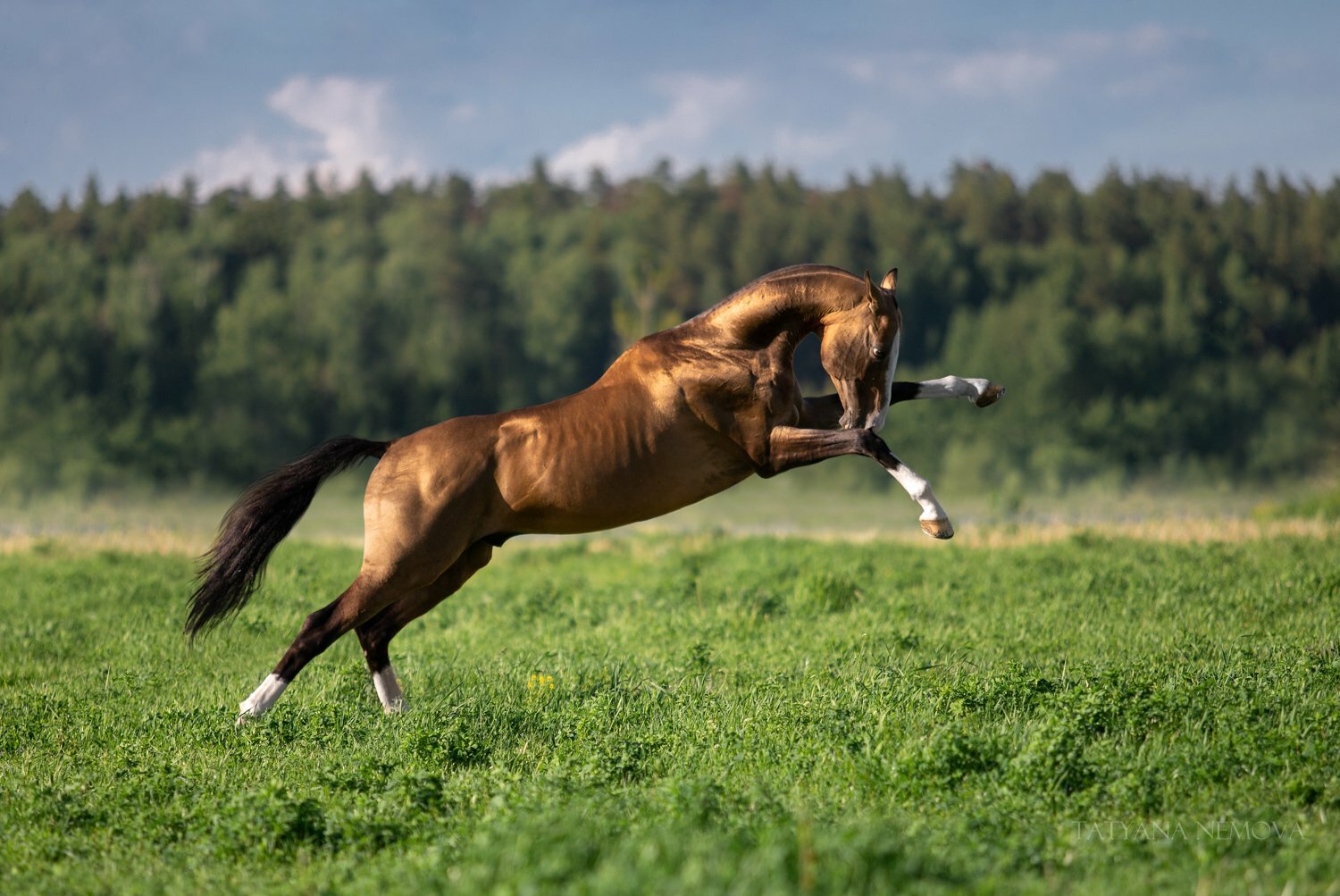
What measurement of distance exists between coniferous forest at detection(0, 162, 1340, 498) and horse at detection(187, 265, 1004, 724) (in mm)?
34165

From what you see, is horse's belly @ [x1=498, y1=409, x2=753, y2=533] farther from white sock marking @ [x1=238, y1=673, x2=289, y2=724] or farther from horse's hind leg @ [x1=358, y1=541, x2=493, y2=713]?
white sock marking @ [x1=238, y1=673, x2=289, y2=724]

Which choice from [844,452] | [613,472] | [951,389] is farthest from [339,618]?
[951,389]

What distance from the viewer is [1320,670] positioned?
22.8 ft

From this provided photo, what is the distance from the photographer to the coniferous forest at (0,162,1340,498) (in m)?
43.9

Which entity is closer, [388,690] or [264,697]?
[264,697]

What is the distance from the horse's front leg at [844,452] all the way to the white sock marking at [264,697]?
3.19 m

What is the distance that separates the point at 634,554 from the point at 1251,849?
12695mm

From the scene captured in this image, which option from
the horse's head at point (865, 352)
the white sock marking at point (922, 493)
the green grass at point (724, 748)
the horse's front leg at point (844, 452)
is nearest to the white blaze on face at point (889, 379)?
the horse's head at point (865, 352)

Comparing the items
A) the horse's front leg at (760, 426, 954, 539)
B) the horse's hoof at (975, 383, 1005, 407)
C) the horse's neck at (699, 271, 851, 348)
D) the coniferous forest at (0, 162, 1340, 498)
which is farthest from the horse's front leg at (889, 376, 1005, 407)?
the coniferous forest at (0, 162, 1340, 498)

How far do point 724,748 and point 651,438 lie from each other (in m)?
1.88

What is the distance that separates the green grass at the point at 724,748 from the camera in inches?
164

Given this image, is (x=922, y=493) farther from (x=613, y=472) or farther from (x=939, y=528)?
(x=613, y=472)

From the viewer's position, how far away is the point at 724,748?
20.2 feet

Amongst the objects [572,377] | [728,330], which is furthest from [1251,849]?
[572,377]
